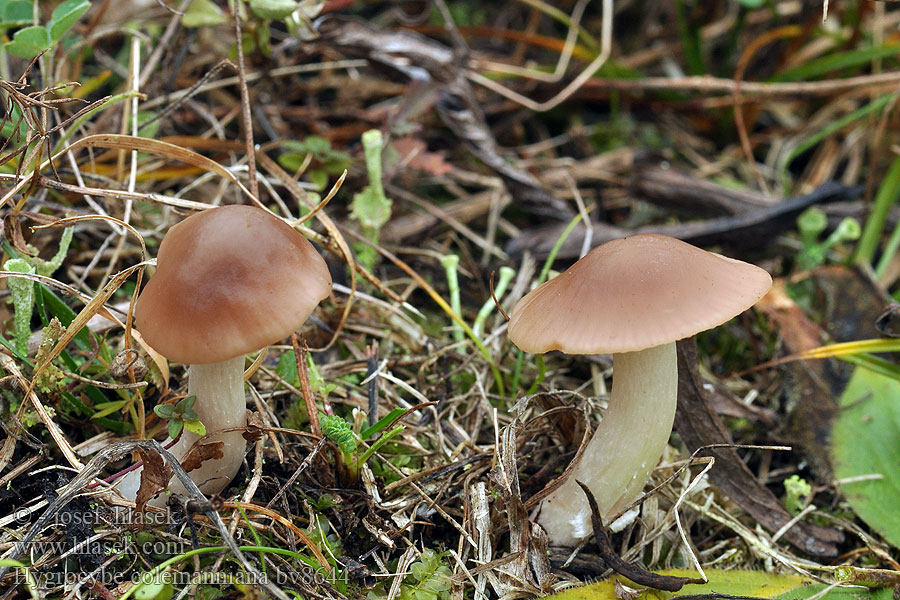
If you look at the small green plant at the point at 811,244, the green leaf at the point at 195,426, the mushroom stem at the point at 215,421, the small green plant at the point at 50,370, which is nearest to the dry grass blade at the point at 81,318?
the small green plant at the point at 50,370

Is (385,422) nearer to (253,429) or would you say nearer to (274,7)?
(253,429)

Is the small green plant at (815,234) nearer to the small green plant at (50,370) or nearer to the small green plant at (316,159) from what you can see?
the small green plant at (316,159)

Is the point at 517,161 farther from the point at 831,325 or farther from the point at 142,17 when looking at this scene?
the point at 142,17

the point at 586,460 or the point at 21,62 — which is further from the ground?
the point at 21,62

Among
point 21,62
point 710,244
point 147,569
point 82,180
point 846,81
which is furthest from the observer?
point 846,81

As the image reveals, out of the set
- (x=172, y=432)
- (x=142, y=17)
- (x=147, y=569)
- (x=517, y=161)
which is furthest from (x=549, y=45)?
(x=147, y=569)

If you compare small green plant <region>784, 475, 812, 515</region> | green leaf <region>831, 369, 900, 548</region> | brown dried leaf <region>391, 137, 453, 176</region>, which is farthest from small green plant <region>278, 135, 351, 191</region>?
green leaf <region>831, 369, 900, 548</region>
